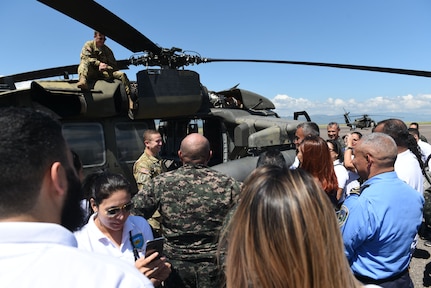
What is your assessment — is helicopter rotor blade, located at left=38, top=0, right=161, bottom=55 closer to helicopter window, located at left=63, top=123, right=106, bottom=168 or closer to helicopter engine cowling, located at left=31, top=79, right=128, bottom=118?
helicopter engine cowling, located at left=31, top=79, right=128, bottom=118

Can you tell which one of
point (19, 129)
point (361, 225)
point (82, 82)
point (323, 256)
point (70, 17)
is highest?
point (70, 17)

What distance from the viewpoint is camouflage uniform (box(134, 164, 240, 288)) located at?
2.31 m

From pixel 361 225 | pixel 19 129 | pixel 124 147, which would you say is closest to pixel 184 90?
pixel 124 147

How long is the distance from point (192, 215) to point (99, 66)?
3682 millimetres

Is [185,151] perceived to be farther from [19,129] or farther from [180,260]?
[19,129]

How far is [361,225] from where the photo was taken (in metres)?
1.85

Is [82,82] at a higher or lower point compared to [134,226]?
higher

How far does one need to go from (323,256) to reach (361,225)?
3.58 feet

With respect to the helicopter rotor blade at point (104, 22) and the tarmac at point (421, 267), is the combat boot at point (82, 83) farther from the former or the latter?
the tarmac at point (421, 267)

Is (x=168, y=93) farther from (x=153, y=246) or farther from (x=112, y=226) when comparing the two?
(x=153, y=246)

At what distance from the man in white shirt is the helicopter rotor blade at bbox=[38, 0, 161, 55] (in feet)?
10.5

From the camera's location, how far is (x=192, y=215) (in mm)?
2309

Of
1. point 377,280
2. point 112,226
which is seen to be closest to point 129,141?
point 112,226

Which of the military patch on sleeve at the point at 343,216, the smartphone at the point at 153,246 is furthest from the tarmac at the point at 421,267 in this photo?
the smartphone at the point at 153,246
